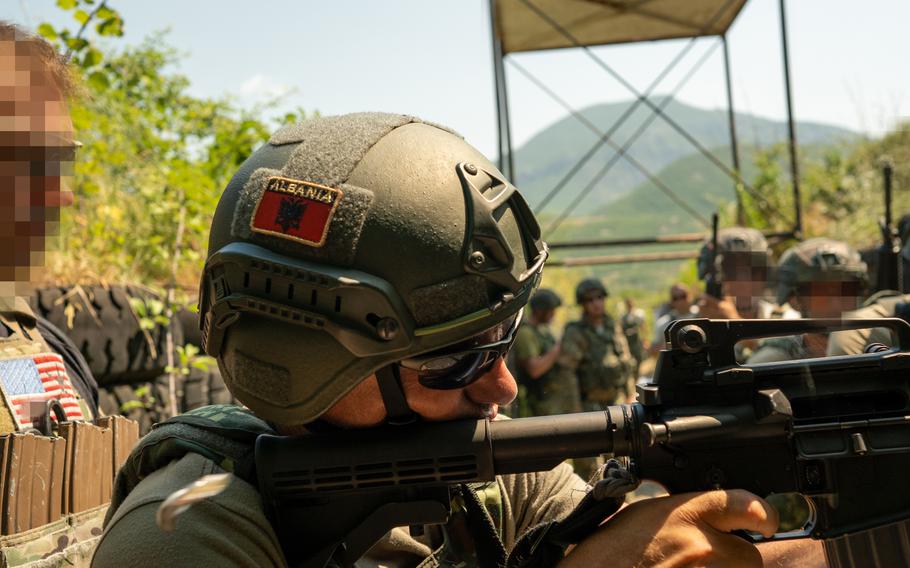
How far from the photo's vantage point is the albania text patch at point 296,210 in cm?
174

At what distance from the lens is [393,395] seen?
1.81m

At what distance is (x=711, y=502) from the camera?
1752 millimetres

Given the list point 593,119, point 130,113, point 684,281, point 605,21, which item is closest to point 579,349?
point 605,21

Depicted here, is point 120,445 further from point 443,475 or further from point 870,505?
point 870,505

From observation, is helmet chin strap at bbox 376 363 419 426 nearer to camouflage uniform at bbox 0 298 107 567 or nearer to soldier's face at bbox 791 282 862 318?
camouflage uniform at bbox 0 298 107 567

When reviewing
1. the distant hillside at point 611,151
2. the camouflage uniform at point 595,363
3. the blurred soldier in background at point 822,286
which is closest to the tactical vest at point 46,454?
the blurred soldier in background at point 822,286

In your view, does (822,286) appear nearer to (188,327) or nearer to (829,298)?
(829,298)

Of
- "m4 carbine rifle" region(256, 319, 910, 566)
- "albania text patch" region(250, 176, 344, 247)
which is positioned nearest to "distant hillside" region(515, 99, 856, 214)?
"m4 carbine rifle" region(256, 319, 910, 566)

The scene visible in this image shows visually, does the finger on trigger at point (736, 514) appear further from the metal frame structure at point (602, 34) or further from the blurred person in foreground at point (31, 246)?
the metal frame structure at point (602, 34)

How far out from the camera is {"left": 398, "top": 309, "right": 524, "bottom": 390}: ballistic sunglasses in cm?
182

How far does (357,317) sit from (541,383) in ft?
25.0

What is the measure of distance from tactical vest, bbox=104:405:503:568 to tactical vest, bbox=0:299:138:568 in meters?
0.38

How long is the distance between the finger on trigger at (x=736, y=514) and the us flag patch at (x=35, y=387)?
179 centimetres

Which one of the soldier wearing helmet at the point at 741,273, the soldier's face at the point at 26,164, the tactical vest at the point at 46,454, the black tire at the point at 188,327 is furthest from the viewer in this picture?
the soldier wearing helmet at the point at 741,273
